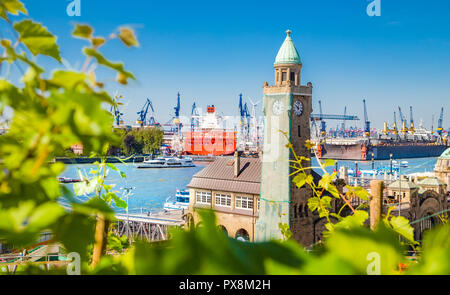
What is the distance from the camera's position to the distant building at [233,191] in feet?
64.6

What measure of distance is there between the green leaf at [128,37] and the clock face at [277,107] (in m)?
17.2

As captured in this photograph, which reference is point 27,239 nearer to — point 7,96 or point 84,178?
point 7,96

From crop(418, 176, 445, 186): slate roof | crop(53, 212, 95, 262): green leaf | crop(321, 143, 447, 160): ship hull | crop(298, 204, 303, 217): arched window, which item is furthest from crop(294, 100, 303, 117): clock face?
crop(321, 143, 447, 160): ship hull

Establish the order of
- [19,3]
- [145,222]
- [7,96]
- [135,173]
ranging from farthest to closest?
[135,173], [145,222], [19,3], [7,96]

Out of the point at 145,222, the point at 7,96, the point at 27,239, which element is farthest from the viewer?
the point at 145,222

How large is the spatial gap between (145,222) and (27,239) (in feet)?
72.9

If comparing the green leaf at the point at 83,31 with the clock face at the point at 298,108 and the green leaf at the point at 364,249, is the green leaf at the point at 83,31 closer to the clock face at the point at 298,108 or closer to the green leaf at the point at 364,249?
the green leaf at the point at 364,249

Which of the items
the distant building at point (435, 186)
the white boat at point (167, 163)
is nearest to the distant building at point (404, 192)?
the distant building at point (435, 186)

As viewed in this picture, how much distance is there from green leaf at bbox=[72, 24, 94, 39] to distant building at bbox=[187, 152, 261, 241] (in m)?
18.7

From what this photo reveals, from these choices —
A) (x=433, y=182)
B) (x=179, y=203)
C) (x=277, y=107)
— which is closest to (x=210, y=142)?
(x=179, y=203)

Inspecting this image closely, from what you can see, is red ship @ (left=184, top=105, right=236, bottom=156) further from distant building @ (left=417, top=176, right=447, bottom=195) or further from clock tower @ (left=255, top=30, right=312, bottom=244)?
clock tower @ (left=255, top=30, right=312, bottom=244)

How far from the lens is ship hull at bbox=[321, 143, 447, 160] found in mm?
67562
